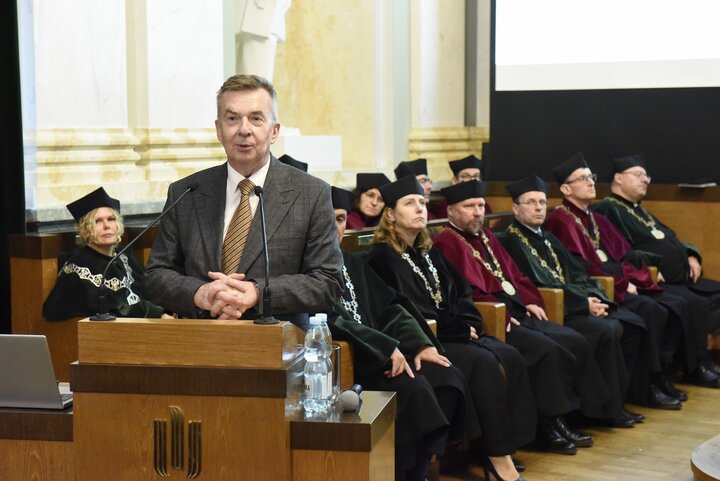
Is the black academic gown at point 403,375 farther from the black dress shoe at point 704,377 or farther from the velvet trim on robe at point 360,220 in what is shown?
the black dress shoe at point 704,377

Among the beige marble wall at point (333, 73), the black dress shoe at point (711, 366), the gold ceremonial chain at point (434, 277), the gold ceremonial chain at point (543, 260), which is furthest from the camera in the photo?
the beige marble wall at point (333, 73)

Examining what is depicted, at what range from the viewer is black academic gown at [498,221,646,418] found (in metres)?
6.47

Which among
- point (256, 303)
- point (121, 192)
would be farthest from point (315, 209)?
point (121, 192)

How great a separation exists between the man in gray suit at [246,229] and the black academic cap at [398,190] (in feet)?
7.22

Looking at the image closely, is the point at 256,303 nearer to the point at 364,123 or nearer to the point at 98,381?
the point at 98,381

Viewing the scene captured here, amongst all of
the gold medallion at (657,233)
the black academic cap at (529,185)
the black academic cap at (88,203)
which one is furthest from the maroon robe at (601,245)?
the black academic cap at (88,203)

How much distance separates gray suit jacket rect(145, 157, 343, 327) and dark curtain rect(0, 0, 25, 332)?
263cm

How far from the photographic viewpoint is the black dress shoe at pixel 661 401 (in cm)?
686

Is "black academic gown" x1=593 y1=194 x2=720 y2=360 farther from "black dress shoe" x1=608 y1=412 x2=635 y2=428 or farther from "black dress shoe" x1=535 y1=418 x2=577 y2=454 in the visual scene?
"black dress shoe" x1=535 y1=418 x2=577 y2=454

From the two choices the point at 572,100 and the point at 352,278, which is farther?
the point at 572,100

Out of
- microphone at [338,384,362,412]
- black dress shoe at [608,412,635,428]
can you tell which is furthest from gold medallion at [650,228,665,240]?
microphone at [338,384,362,412]

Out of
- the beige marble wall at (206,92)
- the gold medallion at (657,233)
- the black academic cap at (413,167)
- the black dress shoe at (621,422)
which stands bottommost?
the black dress shoe at (621,422)

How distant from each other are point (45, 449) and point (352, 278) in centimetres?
243

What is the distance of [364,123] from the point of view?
9.84 meters
